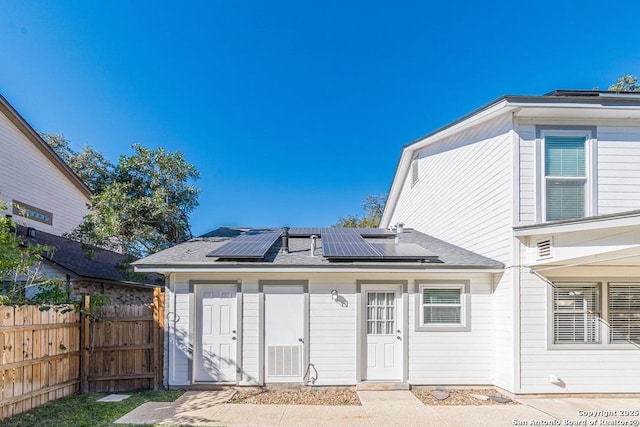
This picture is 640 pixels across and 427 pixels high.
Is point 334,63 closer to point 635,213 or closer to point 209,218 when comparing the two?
point 209,218

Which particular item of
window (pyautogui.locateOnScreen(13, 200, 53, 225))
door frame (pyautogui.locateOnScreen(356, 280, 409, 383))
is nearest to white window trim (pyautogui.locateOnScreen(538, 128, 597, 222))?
door frame (pyautogui.locateOnScreen(356, 280, 409, 383))

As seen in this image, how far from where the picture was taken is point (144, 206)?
1087 centimetres

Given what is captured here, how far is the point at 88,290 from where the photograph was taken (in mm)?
9406

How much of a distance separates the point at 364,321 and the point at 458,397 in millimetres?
2088

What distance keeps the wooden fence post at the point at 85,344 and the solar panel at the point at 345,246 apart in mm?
4726

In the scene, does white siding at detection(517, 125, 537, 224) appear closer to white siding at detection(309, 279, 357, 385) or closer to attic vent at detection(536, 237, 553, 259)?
attic vent at detection(536, 237, 553, 259)

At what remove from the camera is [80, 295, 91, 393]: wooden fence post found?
604 cm

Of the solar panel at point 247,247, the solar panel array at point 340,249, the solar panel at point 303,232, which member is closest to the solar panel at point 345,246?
the solar panel array at point 340,249

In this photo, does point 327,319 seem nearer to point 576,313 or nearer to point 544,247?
point 544,247

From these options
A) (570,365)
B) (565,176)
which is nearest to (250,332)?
(570,365)

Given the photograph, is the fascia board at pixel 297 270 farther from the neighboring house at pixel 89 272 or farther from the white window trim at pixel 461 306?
the neighboring house at pixel 89 272

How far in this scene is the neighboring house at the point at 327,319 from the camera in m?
6.12

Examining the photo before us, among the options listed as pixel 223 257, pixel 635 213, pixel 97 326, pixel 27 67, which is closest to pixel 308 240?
pixel 223 257

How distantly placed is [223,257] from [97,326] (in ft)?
9.41
